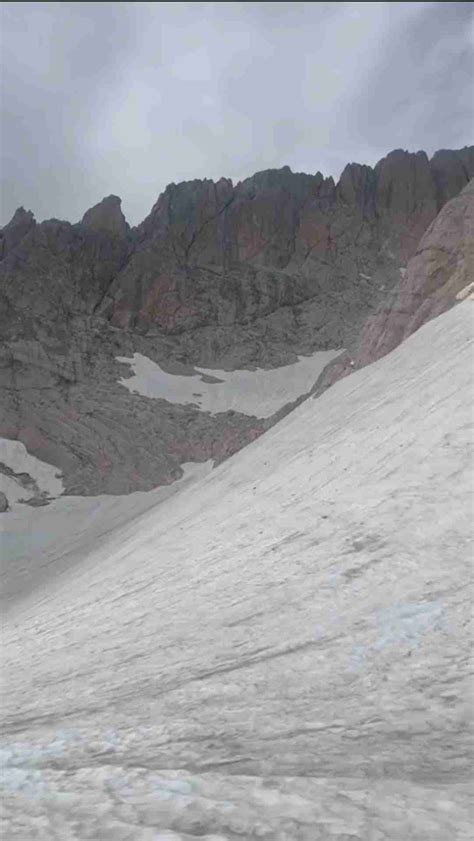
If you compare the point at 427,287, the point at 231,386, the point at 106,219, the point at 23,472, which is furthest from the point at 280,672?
the point at 106,219

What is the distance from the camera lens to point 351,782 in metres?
4.64

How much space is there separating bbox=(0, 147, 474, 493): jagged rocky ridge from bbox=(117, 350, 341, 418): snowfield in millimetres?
2226

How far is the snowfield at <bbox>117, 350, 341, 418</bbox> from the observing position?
83.9 metres

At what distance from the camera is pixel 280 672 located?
7.27m

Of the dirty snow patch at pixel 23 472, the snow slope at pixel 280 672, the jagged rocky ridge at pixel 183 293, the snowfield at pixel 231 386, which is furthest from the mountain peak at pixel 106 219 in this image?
the snow slope at pixel 280 672

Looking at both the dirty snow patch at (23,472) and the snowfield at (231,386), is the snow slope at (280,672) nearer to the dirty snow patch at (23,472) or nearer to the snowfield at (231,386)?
the dirty snow patch at (23,472)

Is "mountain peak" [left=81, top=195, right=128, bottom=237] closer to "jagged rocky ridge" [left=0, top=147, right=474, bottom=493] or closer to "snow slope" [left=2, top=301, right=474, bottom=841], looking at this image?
"jagged rocky ridge" [left=0, top=147, right=474, bottom=493]

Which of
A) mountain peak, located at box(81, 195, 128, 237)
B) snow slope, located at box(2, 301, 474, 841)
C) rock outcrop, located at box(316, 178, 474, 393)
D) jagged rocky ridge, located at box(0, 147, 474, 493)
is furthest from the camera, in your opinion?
mountain peak, located at box(81, 195, 128, 237)

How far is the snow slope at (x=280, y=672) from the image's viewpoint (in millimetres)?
4445

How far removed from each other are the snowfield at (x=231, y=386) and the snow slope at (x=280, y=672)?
66382mm

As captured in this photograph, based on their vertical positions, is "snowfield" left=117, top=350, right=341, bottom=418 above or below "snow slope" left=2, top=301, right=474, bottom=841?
above

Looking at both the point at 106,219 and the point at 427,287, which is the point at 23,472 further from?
the point at 106,219

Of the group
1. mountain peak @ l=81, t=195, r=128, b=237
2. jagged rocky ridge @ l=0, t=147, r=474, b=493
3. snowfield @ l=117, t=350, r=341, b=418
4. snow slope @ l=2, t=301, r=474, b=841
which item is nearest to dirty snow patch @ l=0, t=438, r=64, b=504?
jagged rocky ridge @ l=0, t=147, r=474, b=493

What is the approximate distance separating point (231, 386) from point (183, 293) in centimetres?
2385
